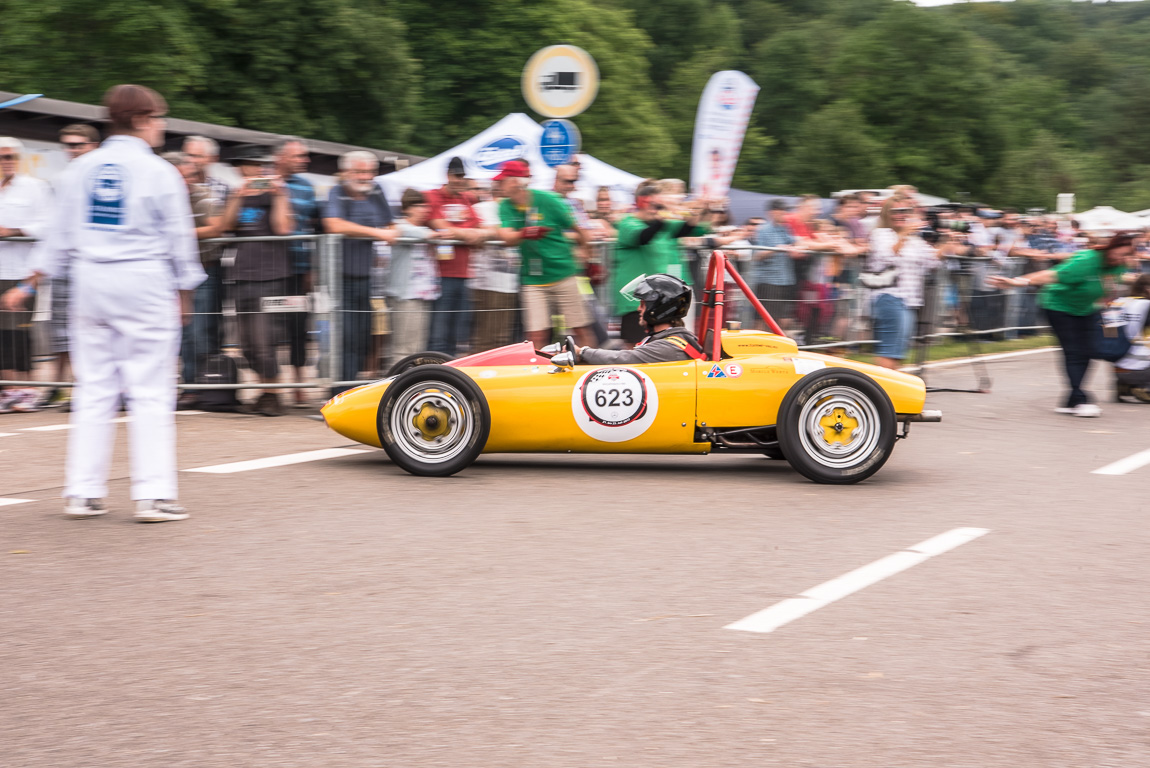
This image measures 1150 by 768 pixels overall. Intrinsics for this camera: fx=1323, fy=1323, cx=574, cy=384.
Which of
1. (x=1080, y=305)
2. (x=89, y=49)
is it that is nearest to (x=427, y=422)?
(x=1080, y=305)

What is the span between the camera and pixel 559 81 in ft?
40.4

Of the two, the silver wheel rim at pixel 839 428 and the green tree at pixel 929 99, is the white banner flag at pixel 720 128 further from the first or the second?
the green tree at pixel 929 99

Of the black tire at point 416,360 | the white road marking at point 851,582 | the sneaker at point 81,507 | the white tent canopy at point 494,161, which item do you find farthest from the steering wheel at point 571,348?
the white tent canopy at point 494,161

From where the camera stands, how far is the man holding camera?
10.2 m

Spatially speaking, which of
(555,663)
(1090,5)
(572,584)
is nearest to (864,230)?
(572,584)

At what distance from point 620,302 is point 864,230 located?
5.85m

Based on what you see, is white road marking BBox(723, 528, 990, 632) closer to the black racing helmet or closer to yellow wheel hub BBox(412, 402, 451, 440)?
the black racing helmet

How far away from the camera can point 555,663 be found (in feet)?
13.5

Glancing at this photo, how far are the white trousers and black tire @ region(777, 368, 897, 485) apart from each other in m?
3.39

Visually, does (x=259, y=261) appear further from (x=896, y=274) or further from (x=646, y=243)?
(x=896, y=274)

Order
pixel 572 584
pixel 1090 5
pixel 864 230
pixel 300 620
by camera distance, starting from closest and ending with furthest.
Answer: pixel 300 620, pixel 572 584, pixel 864 230, pixel 1090 5

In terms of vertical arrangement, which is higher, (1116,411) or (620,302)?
(620,302)

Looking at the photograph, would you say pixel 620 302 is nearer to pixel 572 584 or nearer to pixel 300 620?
pixel 572 584

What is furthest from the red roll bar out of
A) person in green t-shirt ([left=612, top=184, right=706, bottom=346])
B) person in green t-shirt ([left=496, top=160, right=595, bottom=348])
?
person in green t-shirt ([left=496, top=160, right=595, bottom=348])
